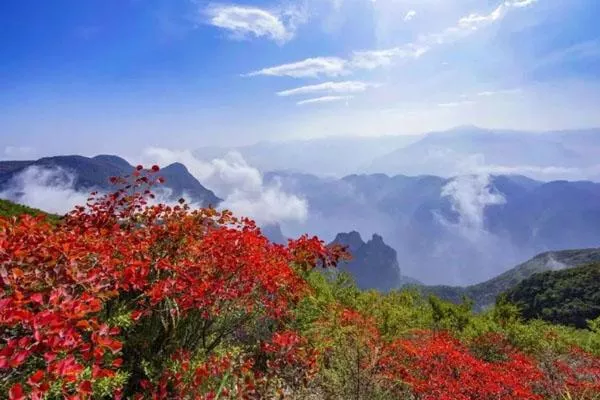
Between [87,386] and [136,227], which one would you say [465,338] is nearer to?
[136,227]

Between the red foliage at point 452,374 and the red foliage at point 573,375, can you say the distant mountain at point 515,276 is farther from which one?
the red foliage at point 452,374

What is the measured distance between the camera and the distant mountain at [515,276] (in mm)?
139375

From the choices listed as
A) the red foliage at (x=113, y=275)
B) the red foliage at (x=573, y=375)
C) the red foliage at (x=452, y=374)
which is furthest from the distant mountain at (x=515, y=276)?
the red foliage at (x=113, y=275)

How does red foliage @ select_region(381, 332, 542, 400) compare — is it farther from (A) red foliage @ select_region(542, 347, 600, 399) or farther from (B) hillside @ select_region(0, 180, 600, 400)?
(A) red foliage @ select_region(542, 347, 600, 399)

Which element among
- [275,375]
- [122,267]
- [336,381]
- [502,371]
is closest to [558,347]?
[502,371]

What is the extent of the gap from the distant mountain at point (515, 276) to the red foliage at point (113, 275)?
133 m

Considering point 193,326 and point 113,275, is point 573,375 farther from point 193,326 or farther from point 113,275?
point 113,275

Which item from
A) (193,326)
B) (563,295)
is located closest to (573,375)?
(193,326)

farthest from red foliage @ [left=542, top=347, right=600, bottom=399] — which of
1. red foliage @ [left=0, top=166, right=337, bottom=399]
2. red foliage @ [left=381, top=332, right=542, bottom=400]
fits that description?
red foliage @ [left=0, top=166, right=337, bottom=399]

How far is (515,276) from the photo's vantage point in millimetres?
151875

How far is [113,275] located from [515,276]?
6524 inches

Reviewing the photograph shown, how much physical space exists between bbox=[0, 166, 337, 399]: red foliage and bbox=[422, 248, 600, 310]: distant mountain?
435ft

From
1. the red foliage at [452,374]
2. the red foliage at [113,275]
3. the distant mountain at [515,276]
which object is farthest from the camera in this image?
the distant mountain at [515,276]

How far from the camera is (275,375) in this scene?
24.6 feet
